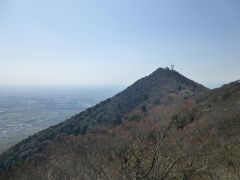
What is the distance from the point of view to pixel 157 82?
134m

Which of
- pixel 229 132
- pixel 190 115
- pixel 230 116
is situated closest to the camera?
pixel 229 132

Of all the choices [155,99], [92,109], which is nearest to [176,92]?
[155,99]

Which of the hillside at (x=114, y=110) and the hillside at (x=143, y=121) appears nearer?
the hillside at (x=143, y=121)

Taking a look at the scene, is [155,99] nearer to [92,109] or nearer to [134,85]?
[92,109]

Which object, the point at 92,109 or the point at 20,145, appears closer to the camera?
the point at 20,145

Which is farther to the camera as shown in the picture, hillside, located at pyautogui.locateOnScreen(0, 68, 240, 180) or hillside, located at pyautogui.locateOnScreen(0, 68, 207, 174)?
hillside, located at pyautogui.locateOnScreen(0, 68, 207, 174)

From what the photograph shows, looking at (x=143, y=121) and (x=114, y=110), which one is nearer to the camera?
(x=143, y=121)

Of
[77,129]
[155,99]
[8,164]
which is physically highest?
[155,99]

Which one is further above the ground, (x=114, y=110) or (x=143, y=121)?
(x=143, y=121)

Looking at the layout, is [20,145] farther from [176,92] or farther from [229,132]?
[229,132]

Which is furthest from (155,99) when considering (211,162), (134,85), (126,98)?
(211,162)

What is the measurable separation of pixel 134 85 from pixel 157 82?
11.7 meters

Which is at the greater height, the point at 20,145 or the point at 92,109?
the point at 92,109

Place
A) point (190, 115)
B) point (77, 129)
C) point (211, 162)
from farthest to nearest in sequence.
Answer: point (77, 129) < point (190, 115) < point (211, 162)
